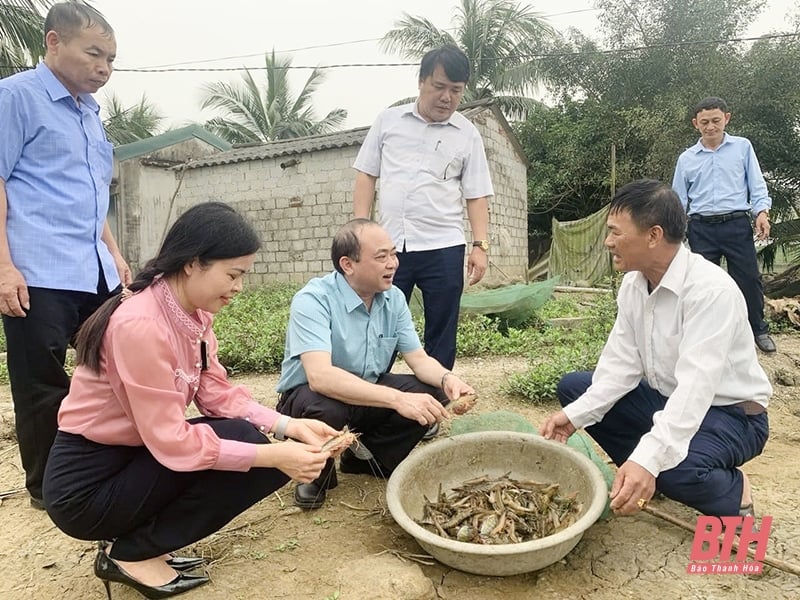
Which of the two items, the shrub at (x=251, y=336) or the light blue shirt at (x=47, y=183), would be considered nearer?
the light blue shirt at (x=47, y=183)

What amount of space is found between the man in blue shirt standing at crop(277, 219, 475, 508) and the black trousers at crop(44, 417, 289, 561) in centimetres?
47

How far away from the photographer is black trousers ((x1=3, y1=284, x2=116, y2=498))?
236cm

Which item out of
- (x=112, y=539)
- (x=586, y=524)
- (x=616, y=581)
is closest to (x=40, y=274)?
(x=112, y=539)

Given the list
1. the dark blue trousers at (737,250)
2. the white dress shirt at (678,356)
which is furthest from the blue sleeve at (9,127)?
the dark blue trousers at (737,250)

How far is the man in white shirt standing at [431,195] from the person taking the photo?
326cm

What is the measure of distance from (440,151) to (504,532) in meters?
2.00

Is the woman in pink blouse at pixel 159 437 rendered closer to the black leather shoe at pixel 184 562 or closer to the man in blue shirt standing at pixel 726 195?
the black leather shoe at pixel 184 562

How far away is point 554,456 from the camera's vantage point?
2.46 meters

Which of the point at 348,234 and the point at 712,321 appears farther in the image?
the point at 348,234

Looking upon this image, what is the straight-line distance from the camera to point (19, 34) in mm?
10023

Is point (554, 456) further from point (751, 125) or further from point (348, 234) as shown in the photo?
point (751, 125)

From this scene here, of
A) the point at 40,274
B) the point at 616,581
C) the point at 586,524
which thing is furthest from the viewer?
the point at 40,274

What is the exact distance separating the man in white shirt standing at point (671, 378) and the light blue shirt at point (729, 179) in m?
2.80

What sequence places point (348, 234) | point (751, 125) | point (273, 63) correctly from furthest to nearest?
point (273, 63) → point (751, 125) → point (348, 234)
